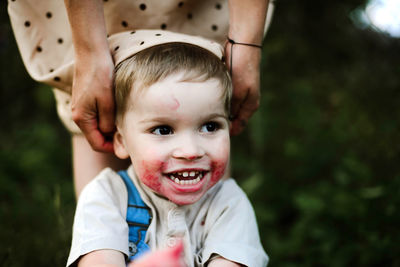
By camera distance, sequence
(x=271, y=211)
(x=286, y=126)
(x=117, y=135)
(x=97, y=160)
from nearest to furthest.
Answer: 1. (x=117, y=135)
2. (x=97, y=160)
3. (x=271, y=211)
4. (x=286, y=126)

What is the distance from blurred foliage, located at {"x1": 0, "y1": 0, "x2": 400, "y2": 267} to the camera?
103 inches

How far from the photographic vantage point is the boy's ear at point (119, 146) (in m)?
1.78

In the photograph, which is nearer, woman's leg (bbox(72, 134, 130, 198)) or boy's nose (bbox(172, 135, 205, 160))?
boy's nose (bbox(172, 135, 205, 160))

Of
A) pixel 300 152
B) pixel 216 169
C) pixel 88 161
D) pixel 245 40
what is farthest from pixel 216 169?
pixel 300 152

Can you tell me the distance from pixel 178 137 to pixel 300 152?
225 cm

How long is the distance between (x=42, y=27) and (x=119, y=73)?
22.9 inches

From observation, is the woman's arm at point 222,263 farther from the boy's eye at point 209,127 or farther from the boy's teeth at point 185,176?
the boy's eye at point 209,127

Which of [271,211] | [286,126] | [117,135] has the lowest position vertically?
[271,211]

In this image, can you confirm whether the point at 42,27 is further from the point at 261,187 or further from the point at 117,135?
the point at 261,187

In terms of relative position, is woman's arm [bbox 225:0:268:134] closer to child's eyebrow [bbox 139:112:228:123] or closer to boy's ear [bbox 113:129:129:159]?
child's eyebrow [bbox 139:112:228:123]

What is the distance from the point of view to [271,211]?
3.32 metres

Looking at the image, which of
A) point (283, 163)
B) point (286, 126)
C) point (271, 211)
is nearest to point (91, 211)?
point (271, 211)

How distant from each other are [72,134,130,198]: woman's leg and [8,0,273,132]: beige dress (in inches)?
11.4

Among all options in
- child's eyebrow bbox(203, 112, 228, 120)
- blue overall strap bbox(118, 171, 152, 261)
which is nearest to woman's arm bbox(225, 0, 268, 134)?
child's eyebrow bbox(203, 112, 228, 120)
